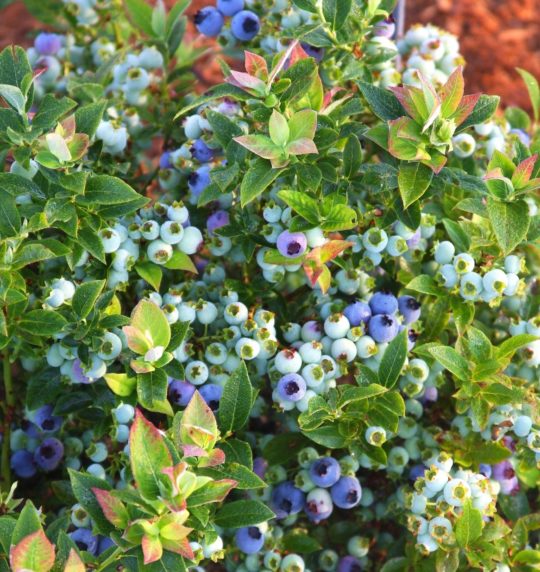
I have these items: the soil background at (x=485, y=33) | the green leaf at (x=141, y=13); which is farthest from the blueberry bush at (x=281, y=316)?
the soil background at (x=485, y=33)

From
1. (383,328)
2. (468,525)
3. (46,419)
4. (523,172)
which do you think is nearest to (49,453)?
(46,419)

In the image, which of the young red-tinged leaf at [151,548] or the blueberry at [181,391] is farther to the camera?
the blueberry at [181,391]

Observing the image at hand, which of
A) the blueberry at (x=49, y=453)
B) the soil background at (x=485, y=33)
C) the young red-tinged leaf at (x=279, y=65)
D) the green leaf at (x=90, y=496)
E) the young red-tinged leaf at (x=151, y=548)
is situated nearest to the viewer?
the young red-tinged leaf at (x=151, y=548)

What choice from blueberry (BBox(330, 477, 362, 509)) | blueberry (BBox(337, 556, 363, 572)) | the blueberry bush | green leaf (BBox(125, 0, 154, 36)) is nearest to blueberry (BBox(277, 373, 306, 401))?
the blueberry bush

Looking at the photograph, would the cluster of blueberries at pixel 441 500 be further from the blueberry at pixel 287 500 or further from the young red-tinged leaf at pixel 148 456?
the young red-tinged leaf at pixel 148 456

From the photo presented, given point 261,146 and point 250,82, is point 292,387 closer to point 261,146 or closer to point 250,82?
point 261,146

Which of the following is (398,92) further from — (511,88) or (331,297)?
(511,88)

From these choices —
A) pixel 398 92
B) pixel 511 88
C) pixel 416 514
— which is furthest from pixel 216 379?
pixel 511 88
